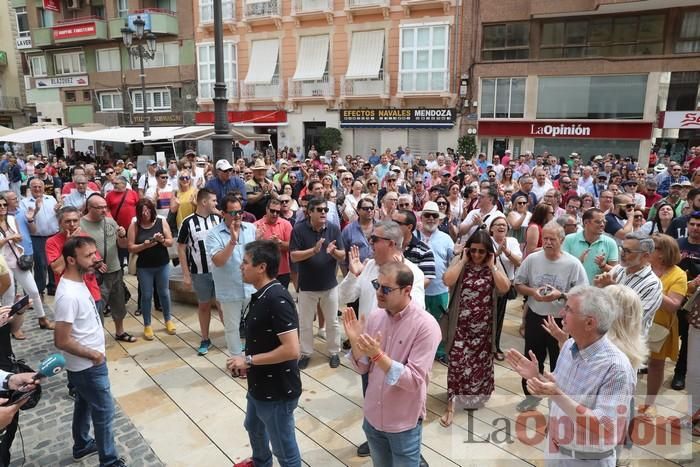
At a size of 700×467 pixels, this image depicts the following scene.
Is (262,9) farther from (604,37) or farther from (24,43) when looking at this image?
(24,43)

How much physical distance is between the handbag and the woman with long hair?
5032 mm

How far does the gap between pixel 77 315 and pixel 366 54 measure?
2147cm

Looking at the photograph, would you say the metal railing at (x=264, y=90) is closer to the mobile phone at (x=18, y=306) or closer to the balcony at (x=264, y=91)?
the balcony at (x=264, y=91)

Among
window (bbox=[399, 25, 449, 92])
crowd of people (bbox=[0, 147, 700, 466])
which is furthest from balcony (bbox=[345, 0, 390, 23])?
crowd of people (bbox=[0, 147, 700, 466])

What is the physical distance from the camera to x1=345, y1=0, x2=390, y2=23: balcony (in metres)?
21.8

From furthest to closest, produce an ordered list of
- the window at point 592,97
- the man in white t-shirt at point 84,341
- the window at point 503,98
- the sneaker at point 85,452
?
the window at point 503,98, the window at point 592,97, the sneaker at point 85,452, the man in white t-shirt at point 84,341

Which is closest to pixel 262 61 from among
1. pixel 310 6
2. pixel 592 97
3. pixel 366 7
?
pixel 310 6

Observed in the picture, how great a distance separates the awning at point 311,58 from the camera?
23.5 m

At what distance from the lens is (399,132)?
74.8ft

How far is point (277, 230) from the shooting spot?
5613mm

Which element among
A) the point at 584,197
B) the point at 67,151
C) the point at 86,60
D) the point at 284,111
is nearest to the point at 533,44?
the point at 284,111

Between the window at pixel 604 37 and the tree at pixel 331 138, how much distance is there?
968 centimetres

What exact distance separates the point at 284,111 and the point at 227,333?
838 inches

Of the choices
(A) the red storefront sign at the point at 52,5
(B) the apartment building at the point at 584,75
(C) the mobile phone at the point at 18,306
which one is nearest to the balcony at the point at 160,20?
(A) the red storefront sign at the point at 52,5
